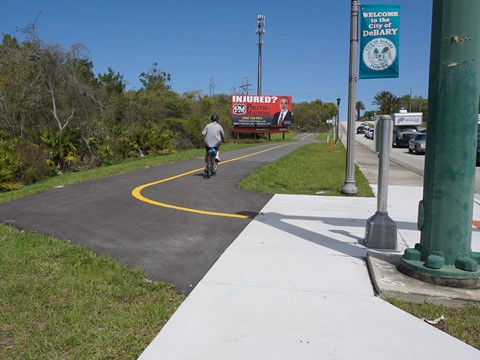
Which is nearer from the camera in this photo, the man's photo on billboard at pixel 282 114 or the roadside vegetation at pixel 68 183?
the roadside vegetation at pixel 68 183

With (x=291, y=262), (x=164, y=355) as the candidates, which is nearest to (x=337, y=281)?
(x=291, y=262)

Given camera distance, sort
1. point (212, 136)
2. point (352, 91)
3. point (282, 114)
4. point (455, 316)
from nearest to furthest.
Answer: point (455, 316) < point (352, 91) < point (212, 136) < point (282, 114)

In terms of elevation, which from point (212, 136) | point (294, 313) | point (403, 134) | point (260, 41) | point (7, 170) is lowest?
point (294, 313)

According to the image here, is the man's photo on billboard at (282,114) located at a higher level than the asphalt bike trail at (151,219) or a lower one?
higher

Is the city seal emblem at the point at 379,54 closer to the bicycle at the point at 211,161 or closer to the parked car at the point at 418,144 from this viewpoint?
the bicycle at the point at 211,161

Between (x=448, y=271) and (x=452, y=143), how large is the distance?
48.0 inches

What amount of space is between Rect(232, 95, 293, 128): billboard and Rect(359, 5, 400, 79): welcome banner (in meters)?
37.3

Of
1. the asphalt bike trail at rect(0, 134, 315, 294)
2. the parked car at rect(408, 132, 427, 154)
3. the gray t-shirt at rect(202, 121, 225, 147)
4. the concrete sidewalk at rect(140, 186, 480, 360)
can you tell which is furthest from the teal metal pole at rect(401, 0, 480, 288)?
the parked car at rect(408, 132, 427, 154)

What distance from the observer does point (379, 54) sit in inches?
347

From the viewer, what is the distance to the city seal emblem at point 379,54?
8.73 meters

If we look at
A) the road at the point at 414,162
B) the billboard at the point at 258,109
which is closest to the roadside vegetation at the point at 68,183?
the road at the point at 414,162

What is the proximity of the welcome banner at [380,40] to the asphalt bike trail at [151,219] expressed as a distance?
356 centimetres

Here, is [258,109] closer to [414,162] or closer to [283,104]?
[283,104]

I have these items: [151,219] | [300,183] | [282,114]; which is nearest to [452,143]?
[151,219]
